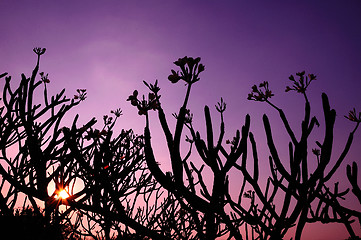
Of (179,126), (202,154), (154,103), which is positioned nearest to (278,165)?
(202,154)

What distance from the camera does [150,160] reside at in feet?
3.86

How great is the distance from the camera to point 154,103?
4.57 ft

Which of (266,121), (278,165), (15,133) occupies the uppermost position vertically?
(15,133)

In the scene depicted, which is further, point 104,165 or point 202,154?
point 104,165

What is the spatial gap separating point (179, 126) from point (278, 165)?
23.1 inches

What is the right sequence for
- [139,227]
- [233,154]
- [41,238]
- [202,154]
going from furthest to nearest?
[41,238], [202,154], [233,154], [139,227]

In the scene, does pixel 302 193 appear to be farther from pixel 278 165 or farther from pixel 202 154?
pixel 202 154

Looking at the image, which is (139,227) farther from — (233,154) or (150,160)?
(233,154)

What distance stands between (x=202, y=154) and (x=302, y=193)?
53 cm

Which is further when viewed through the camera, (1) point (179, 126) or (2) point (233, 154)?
(2) point (233, 154)

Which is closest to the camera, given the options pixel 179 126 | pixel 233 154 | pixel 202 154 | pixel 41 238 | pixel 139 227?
pixel 139 227

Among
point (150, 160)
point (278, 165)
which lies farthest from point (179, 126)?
point (278, 165)

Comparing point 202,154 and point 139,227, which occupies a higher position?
point 202,154

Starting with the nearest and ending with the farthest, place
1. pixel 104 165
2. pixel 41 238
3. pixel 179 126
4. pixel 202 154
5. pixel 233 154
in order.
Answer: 1. pixel 179 126
2. pixel 233 154
3. pixel 202 154
4. pixel 104 165
5. pixel 41 238
